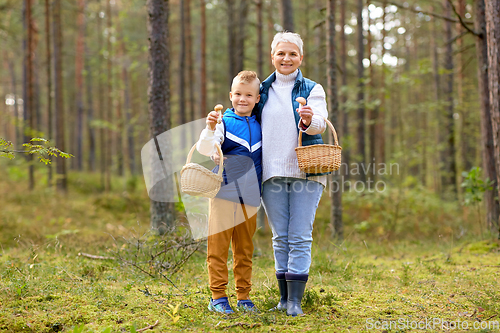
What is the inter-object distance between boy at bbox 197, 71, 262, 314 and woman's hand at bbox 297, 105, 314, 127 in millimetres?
464

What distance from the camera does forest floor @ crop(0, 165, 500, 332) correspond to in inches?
111

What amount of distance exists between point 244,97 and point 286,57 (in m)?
0.50

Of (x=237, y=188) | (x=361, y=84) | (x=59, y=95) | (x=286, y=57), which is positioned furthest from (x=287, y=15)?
(x=59, y=95)

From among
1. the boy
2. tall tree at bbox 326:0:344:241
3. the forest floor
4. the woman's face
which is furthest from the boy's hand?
tall tree at bbox 326:0:344:241

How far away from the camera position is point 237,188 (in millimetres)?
3092

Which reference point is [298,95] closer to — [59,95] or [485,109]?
[485,109]

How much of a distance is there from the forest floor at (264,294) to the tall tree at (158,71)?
1806mm

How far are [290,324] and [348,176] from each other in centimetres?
1239

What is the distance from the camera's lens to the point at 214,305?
122 inches

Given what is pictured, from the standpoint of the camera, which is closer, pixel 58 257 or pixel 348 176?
pixel 58 257

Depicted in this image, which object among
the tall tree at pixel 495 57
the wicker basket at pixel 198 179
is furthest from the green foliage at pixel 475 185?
the wicker basket at pixel 198 179

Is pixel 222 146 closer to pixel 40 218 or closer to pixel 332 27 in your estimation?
pixel 332 27

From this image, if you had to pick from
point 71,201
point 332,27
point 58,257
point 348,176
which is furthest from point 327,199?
point 58,257

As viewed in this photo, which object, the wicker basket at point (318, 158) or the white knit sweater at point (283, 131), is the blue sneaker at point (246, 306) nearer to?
the white knit sweater at point (283, 131)
